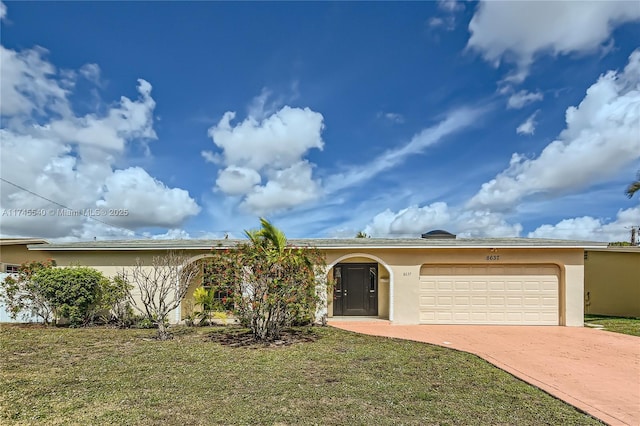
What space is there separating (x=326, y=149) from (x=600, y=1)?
11.2 m

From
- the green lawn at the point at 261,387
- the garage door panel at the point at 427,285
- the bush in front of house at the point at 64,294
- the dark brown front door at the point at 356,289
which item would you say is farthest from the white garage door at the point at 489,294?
the bush in front of house at the point at 64,294

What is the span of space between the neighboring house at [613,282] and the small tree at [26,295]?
22855 millimetres

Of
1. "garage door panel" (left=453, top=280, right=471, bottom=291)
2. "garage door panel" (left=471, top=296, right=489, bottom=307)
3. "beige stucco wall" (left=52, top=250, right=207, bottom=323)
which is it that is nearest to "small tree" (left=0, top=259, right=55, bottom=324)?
"beige stucco wall" (left=52, top=250, right=207, bottom=323)

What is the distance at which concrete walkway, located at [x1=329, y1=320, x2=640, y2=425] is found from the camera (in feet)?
18.1

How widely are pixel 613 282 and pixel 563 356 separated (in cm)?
1148

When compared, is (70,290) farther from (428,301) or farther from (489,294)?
(489,294)

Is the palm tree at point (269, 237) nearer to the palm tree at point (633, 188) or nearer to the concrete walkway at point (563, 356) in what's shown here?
the concrete walkway at point (563, 356)

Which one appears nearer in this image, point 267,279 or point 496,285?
point 267,279

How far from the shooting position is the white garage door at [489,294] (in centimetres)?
1297

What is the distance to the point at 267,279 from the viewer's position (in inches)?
366

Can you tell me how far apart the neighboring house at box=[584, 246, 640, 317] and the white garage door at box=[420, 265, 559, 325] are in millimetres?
5440

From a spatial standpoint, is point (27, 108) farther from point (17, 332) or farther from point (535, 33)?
point (535, 33)

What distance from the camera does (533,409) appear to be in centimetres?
497

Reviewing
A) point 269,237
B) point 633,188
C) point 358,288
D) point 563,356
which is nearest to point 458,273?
point 358,288
